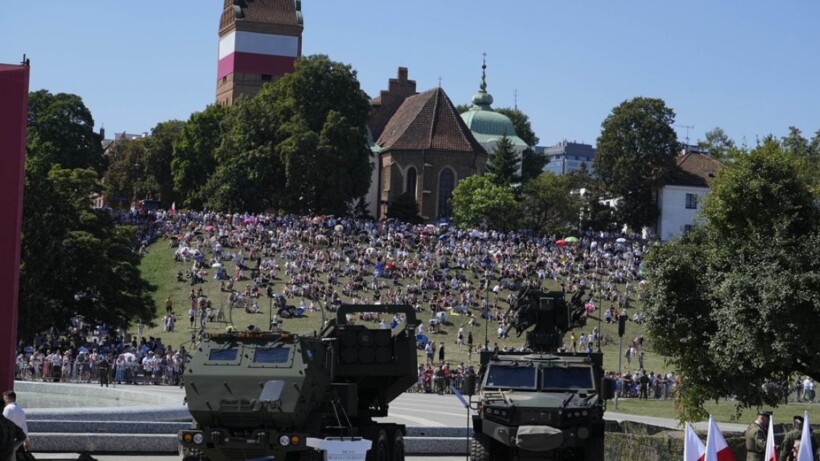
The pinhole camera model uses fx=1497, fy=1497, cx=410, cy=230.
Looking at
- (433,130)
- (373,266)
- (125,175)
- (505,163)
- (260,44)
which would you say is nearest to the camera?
(373,266)

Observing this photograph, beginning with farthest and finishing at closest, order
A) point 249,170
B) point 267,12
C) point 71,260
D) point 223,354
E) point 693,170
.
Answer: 1. point 267,12
2. point 693,170
3. point 249,170
4. point 71,260
5. point 223,354

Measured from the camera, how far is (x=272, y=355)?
21.0m

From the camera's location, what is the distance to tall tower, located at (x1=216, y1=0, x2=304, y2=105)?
408 feet

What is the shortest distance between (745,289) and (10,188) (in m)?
15.0

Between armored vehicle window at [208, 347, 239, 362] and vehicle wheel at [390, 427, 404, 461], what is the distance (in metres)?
2.98

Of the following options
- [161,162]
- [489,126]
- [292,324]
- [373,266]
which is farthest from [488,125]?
[292,324]

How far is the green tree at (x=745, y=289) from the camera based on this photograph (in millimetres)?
30156

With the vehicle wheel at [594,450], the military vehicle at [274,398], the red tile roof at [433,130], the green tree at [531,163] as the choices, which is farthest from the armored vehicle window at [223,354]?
the green tree at [531,163]

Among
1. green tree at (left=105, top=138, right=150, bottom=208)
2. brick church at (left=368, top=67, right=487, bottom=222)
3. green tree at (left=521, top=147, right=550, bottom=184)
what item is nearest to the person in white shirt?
brick church at (left=368, top=67, right=487, bottom=222)

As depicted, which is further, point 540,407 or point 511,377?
point 511,377

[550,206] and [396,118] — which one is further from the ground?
[396,118]

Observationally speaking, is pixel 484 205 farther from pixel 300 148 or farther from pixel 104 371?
pixel 104 371

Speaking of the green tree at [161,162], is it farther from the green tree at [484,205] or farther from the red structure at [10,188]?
the red structure at [10,188]

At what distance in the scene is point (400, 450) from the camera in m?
22.9
